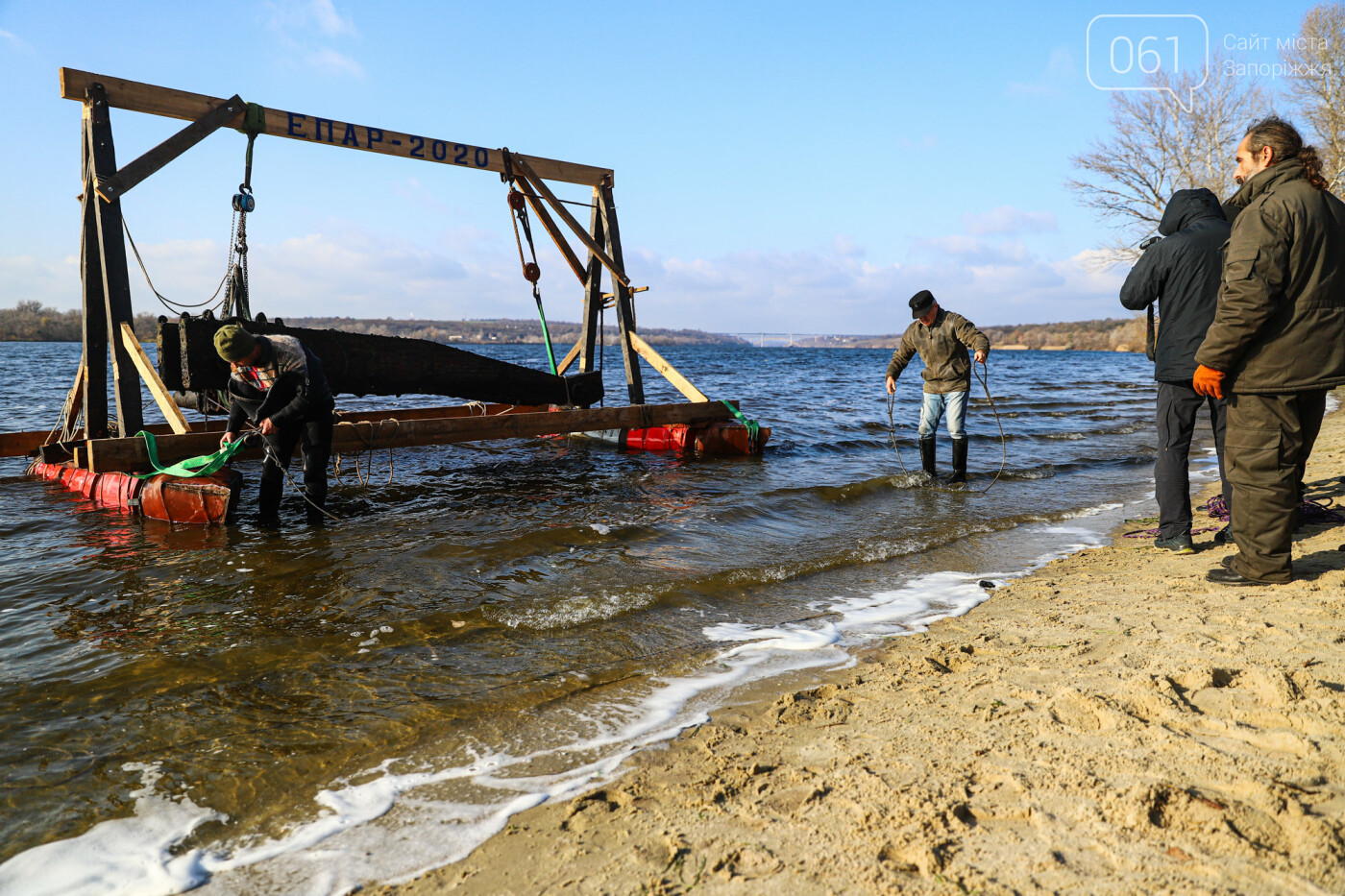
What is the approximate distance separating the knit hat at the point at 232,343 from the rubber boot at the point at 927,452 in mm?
7410

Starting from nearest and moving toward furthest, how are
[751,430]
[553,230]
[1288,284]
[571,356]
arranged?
1. [1288,284]
2. [553,230]
3. [751,430]
4. [571,356]

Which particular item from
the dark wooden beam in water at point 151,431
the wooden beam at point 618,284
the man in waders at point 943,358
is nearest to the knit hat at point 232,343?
the dark wooden beam in water at point 151,431

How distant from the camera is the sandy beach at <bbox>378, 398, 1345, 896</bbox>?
1.89 meters

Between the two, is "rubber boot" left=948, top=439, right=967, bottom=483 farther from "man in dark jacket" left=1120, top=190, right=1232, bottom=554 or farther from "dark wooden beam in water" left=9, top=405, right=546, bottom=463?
"dark wooden beam in water" left=9, top=405, right=546, bottom=463

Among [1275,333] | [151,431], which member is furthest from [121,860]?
[151,431]

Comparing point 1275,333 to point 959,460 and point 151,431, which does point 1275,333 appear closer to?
point 959,460

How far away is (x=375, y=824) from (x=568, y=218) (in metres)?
8.88

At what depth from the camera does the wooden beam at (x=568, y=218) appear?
9.83 meters

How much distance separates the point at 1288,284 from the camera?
3822mm

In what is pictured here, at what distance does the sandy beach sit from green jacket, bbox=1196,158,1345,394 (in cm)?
124

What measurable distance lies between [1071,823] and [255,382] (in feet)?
22.2

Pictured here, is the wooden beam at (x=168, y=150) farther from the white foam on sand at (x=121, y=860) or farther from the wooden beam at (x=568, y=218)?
the white foam on sand at (x=121, y=860)

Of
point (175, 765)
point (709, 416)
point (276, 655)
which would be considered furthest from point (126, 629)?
point (709, 416)

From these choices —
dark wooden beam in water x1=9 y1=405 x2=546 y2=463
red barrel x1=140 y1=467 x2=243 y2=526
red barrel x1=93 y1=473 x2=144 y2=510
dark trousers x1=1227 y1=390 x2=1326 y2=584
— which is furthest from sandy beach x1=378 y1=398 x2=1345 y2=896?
dark wooden beam in water x1=9 y1=405 x2=546 y2=463
